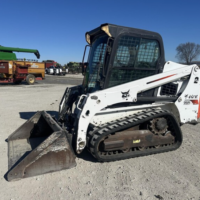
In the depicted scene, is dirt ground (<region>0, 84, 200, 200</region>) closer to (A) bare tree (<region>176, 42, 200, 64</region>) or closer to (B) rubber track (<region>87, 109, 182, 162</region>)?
(B) rubber track (<region>87, 109, 182, 162</region>)

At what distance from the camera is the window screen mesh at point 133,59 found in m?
3.99

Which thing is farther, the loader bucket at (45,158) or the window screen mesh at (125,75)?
the window screen mesh at (125,75)

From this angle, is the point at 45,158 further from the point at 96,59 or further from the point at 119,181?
the point at 96,59

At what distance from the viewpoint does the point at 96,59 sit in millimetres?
4504

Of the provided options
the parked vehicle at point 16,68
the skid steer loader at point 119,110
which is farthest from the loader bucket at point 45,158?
the parked vehicle at point 16,68

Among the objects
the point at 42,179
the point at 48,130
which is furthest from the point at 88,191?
the point at 48,130

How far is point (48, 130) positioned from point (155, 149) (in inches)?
95.9

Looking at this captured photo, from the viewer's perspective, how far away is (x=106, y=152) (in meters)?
3.83

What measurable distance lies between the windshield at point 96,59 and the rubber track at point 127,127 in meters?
0.92

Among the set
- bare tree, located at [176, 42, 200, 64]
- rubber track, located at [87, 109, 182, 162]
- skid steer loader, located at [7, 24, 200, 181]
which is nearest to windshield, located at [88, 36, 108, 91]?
skid steer loader, located at [7, 24, 200, 181]

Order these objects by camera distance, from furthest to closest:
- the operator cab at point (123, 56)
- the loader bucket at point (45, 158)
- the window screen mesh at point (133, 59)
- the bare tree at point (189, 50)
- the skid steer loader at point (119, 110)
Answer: the bare tree at point (189, 50), the window screen mesh at point (133, 59), the operator cab at point (123, 56), the skid steer loader at point (119, 110), the loader bucket at point (45, 158)

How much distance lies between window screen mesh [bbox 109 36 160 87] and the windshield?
29 cm

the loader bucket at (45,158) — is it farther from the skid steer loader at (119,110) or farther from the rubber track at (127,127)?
the rubber track at (127,127)

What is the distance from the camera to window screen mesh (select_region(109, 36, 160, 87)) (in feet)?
13.1
